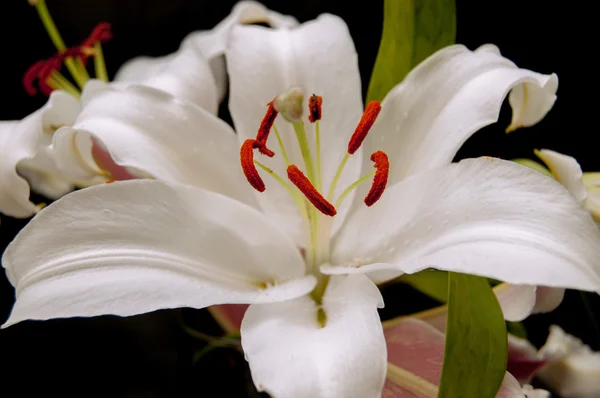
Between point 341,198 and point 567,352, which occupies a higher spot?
point 341,198

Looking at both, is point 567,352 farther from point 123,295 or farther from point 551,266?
point 123,295

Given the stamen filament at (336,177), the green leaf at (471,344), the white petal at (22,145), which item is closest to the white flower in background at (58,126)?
the white petal at (22,145)

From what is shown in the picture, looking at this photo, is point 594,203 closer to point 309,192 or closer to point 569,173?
point 569,173

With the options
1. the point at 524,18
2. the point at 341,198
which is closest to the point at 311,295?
the point at 341,198

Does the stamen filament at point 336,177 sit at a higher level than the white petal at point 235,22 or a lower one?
lower

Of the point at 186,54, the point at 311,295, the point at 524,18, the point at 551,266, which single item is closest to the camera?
the point at 551,266

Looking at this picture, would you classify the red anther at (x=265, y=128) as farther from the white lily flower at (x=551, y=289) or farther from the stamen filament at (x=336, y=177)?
the white lily flower at (x=551, y=289)

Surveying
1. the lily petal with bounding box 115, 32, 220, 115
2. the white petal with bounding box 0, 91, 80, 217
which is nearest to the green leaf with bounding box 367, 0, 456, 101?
the lily petal with bounding box 115, 32, 220, 115
